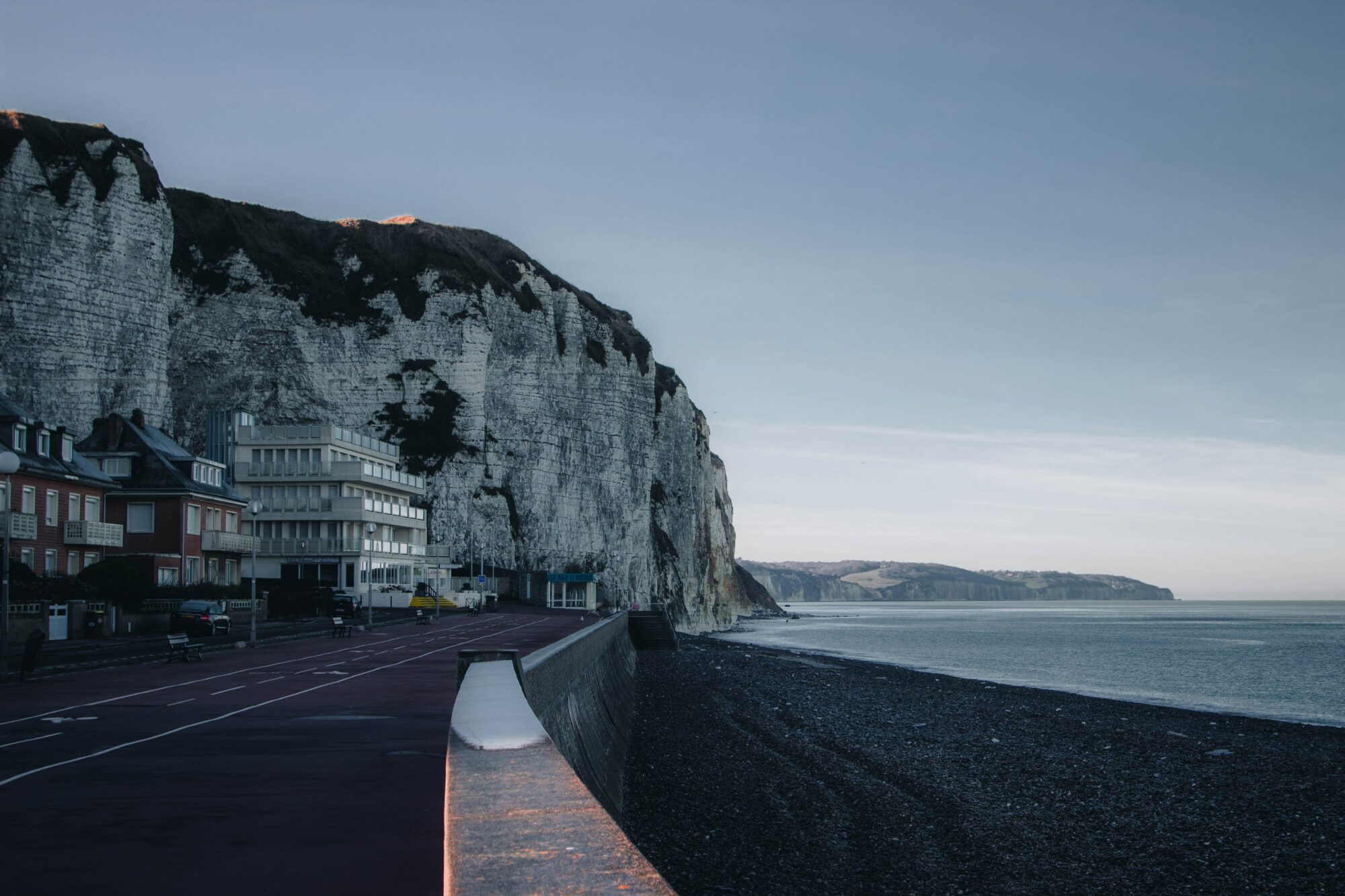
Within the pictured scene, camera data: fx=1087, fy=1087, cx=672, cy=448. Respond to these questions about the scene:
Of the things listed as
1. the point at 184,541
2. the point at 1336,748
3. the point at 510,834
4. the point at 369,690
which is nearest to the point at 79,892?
the point at 510,834

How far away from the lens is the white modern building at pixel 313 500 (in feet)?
277

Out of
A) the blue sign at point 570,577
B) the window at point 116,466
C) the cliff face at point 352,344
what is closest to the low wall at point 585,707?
the window at point 116,466

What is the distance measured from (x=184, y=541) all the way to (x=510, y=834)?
58828 mm

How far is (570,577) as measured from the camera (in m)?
101

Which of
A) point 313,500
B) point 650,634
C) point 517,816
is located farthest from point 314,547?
point 517,816

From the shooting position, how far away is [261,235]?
10562 centimetres

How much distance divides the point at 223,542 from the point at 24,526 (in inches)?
713

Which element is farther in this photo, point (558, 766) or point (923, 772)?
point (923, 772)

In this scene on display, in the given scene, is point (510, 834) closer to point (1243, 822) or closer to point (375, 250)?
point (1243, 822)

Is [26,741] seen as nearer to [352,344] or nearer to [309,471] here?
[309,471]

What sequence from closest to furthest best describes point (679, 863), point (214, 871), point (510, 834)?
point (510, 834)
point (214, 871)
point (679, 863)

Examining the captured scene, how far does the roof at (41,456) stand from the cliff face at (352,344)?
29330mm

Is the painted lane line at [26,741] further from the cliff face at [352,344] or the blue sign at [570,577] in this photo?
the blue sign at [570,577]

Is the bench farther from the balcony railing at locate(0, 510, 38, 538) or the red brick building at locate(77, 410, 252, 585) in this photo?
the red brick building at locate(77, 410, 252, 585)
